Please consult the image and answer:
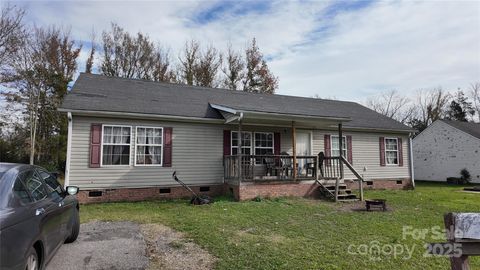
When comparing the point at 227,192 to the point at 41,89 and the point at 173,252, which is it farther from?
the point at 41,89

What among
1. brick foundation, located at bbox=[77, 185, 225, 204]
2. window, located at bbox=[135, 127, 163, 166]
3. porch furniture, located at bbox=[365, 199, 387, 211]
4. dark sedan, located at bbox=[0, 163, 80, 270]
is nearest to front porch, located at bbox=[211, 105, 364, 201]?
brick foundation, located at bbox=[77, 185, 225, 204]

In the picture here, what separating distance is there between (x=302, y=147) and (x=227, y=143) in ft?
11.8

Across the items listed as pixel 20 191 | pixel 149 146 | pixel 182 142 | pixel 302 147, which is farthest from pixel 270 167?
pixel 20 191

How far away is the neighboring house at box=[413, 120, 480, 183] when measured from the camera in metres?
20.0

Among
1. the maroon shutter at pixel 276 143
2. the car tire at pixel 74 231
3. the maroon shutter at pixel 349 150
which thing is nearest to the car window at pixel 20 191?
the car tire at pixel 74 231

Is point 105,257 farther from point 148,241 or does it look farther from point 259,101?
point 259,101

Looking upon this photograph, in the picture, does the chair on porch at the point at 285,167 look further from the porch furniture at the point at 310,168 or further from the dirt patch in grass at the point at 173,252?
the dirt patch in grass at the point at 173,252

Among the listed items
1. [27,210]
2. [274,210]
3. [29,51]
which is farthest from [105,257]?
[29,51]

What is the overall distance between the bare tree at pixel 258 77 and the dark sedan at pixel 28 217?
83.1ft

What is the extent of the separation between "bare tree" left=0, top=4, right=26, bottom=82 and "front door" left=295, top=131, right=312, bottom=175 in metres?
18.0

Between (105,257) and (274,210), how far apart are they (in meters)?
5.14

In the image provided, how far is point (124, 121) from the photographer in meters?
10.6

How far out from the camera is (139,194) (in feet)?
35.0

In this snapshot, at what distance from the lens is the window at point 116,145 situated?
407 inches
